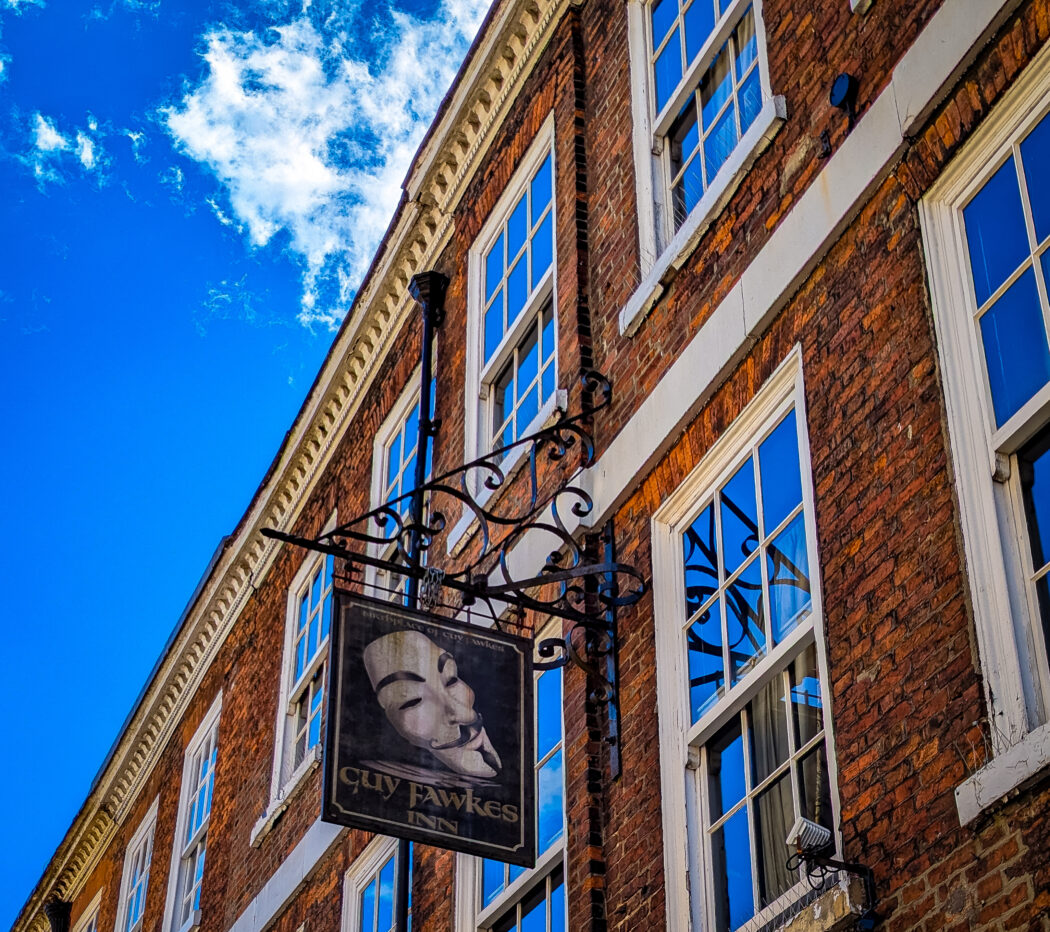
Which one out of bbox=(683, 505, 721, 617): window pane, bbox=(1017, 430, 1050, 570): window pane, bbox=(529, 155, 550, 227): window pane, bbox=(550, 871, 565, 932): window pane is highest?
bbox=(529, 155, 550, 227): window pane

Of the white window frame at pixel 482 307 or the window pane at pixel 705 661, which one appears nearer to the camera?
the window pane at pixel 705 661

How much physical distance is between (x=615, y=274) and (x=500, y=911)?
13.0ft

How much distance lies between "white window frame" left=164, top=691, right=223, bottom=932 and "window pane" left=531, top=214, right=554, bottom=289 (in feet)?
Answer: 24.7

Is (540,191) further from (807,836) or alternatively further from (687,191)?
(807,836)

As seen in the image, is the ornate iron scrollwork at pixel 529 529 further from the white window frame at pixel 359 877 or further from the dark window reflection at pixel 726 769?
the white window frame at pixel 359 877

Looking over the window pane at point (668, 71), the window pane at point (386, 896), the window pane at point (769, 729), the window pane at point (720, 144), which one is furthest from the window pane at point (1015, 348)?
the window pane at point (386, 896)

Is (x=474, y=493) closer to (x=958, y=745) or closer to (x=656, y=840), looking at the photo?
(x=656, y=840)

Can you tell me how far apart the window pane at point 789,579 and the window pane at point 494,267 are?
5615 millimetres

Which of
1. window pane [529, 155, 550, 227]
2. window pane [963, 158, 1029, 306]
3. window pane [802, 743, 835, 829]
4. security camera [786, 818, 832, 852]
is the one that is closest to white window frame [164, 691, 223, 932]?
window pane [529, 155, 550, 227]

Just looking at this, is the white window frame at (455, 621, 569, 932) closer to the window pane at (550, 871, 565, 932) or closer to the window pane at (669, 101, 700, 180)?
the window pane at (550, 871, 565, 932)

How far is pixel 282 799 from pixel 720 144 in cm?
733

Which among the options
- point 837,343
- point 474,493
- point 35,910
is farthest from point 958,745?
point 35,910

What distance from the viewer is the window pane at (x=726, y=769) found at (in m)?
8.33

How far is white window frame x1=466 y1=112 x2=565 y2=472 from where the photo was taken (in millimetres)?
12258
